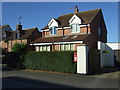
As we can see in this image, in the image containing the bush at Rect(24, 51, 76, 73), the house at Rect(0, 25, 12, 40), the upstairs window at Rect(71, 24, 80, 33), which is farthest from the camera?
the house at Rect(0, 25, 12, 40)

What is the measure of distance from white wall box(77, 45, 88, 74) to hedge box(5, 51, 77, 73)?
0.49m

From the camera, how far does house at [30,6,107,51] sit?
875 inches

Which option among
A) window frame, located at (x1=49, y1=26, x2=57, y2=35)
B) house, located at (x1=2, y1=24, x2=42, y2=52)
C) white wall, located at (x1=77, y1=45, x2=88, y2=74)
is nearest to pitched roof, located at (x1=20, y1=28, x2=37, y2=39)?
house, located at (x1=2, y1=24, x2=42, y2=52)

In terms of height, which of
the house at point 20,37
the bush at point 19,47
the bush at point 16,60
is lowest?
the bush at point 16,60

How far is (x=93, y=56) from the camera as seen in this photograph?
53.2ft

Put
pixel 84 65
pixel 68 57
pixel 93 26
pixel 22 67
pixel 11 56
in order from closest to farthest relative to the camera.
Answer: pixel 84 65 < pixel 68 57 < pixel 22 67 < pixel 11 56 < pixel 93 26

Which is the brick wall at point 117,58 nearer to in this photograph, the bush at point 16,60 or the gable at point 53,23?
the gable at point 53,23

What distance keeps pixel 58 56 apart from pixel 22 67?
6.12 metres

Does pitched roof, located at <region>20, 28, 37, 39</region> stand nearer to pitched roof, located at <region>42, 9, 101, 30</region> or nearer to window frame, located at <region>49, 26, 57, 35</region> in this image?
pitched roof, located at <region>42, 9, 101, 30</region>

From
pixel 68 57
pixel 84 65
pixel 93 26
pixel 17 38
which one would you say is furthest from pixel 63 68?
pixel 17 38

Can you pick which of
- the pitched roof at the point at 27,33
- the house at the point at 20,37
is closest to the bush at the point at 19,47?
the house at the point at 20,37

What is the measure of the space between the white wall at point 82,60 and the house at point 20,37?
2131 centimetres

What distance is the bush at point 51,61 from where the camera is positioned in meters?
15.3

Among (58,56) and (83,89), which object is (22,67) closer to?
(58,56)
